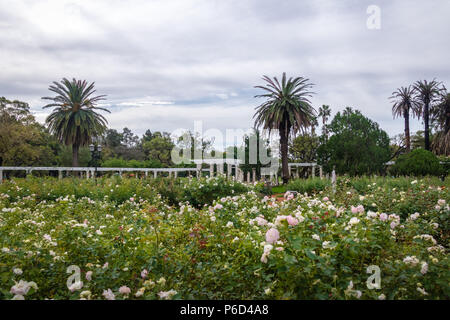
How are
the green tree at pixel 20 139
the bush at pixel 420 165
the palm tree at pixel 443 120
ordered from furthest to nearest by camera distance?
the palm tree at pixel 443 120
the green tree at pixel 20 139
the bush at pixel 420 165

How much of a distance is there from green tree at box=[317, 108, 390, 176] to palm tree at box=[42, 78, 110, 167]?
19.9m

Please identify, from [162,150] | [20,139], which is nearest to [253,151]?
[162,150]

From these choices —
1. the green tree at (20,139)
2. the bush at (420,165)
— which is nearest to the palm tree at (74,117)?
the green tree at (20,139)

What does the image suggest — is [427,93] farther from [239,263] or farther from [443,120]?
[239,263]

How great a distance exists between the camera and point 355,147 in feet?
83.9

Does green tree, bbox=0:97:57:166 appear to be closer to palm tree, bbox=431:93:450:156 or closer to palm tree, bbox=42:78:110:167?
palm tree, bbox=42:78:110:167

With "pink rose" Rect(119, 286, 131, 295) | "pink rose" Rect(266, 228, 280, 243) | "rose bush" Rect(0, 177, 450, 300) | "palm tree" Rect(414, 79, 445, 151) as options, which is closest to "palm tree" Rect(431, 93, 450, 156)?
"palm tree" Rect(414, 79, 445, 151)

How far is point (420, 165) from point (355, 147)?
4.93 m

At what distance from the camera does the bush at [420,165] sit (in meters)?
21.4

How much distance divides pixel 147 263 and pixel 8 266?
3.44ft

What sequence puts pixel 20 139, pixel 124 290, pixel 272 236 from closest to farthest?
pixel 124 290 → pixel 272 236 → pixel 20 139

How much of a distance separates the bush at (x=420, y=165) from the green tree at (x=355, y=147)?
2851 mm

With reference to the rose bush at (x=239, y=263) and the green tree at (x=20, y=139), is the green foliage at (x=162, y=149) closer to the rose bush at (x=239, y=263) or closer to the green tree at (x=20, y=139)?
the green tree at (x=20, y=139)
